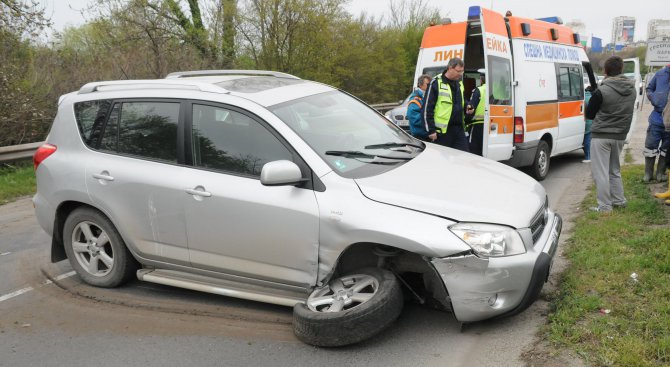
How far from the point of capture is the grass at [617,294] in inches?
121

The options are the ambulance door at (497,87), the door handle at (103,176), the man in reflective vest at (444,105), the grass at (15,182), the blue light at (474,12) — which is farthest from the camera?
the grass at (15,182)

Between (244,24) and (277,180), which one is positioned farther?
(244,24)

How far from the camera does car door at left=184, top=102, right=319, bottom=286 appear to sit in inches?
143

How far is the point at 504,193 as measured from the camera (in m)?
3.72

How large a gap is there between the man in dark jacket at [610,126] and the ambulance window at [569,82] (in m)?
3.16

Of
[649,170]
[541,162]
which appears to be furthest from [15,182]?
[649,170]

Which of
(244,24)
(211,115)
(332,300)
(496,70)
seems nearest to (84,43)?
(244,24)

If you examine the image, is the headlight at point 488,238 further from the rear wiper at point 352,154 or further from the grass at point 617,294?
the rear wiper at point 352,154

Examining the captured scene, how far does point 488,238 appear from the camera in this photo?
3.27m

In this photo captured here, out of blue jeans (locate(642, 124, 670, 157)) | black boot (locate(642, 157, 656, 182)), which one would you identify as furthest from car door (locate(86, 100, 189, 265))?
blue jeans (locate(642, 124, 670, 157))

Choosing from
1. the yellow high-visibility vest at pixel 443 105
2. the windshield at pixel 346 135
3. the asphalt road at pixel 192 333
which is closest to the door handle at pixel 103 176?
the asphalt road at pixel 192 333

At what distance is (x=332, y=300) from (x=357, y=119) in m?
1.64

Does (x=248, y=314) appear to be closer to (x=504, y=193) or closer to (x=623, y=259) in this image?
(x=504, y=193)

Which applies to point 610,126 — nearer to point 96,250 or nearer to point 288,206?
point 288,206
